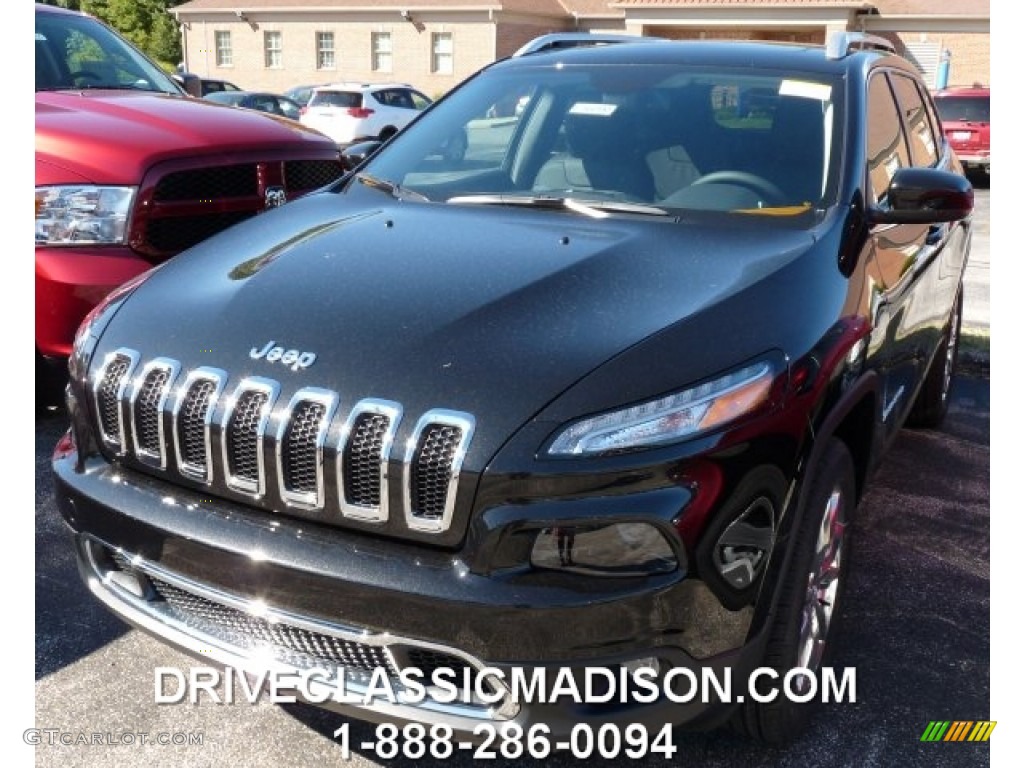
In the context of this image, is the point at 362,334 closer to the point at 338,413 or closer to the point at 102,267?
the point at 338,413

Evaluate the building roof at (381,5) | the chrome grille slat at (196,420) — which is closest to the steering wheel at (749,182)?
the chrome grille slat at (196,420)

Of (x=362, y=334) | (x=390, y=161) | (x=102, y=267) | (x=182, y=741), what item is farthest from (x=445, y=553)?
(x=102, y=267)

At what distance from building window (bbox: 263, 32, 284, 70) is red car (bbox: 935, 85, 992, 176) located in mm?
26883

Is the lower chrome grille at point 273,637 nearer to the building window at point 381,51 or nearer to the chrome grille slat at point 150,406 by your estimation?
the chrome grille slat at point 150,406

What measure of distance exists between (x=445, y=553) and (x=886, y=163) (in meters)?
2.28

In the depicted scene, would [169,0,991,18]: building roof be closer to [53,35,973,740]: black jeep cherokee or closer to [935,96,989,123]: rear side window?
[935,96,989,123]: rear side window

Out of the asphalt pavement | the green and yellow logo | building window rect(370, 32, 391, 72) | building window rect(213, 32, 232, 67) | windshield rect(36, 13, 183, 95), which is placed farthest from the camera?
building window rect(213, 32, 232, 67)

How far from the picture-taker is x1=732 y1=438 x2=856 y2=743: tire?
8.04 ft

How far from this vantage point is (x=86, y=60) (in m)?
5.64

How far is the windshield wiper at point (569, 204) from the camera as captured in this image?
3.18 meters

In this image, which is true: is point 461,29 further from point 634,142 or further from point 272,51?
point 634,142

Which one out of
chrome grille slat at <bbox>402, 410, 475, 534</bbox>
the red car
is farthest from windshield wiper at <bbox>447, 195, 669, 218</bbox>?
the red car

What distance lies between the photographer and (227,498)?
2.36 metres

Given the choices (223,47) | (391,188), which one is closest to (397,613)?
(391,188)
